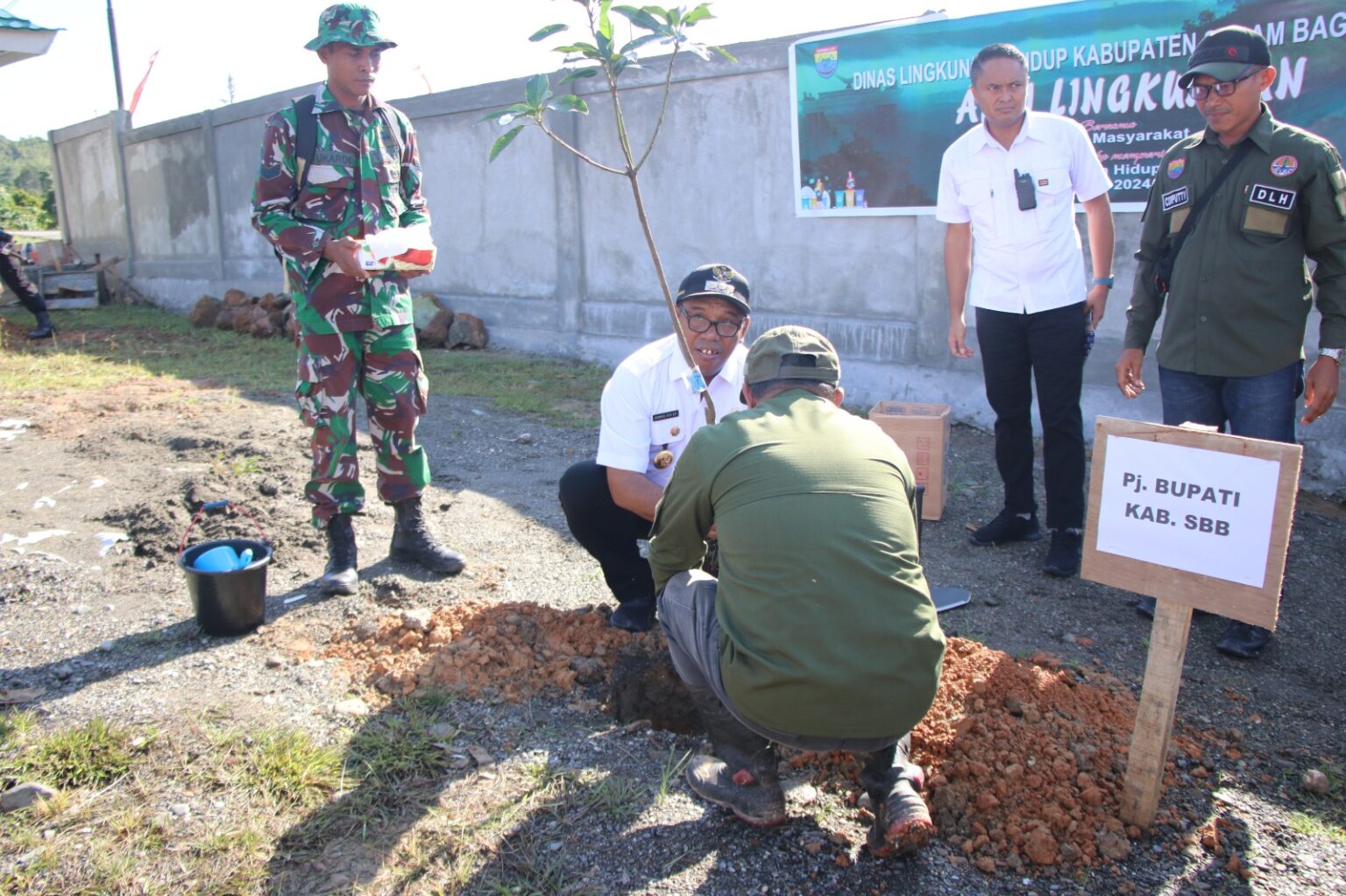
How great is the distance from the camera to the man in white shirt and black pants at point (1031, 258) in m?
3.96

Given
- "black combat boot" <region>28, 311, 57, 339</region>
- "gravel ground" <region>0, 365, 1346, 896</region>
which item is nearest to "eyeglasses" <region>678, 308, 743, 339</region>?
"gravel ground" <region>0, 365, 1346, 896</region>

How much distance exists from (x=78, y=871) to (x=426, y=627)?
52.5 inches

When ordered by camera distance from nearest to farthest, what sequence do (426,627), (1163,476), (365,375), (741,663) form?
(741,663) → (1163,476) → (426,627) → (365,375)

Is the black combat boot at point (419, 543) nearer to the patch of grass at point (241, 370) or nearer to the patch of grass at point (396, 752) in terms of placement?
the patch of grass at point (396, 752)

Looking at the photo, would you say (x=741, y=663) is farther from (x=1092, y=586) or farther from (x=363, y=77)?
(x=363, y=77)

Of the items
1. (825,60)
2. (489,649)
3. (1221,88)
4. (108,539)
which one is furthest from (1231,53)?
(108,539)

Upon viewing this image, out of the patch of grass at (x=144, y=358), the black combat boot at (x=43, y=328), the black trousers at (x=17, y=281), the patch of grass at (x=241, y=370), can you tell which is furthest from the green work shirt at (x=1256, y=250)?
the black combat boot at (x=43, y=328)

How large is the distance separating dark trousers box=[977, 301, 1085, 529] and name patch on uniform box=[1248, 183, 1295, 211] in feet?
2.87

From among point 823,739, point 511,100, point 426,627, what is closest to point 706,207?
point 511,100

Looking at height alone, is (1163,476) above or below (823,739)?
above

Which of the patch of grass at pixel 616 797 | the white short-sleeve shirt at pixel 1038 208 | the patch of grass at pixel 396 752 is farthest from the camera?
the white short-sleeve shirt at pixel 1038 208

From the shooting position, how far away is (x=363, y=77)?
3662 millimetres

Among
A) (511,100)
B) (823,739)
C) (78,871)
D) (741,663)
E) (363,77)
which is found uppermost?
(511,100)

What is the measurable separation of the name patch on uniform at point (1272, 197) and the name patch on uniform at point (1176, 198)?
218 mm
